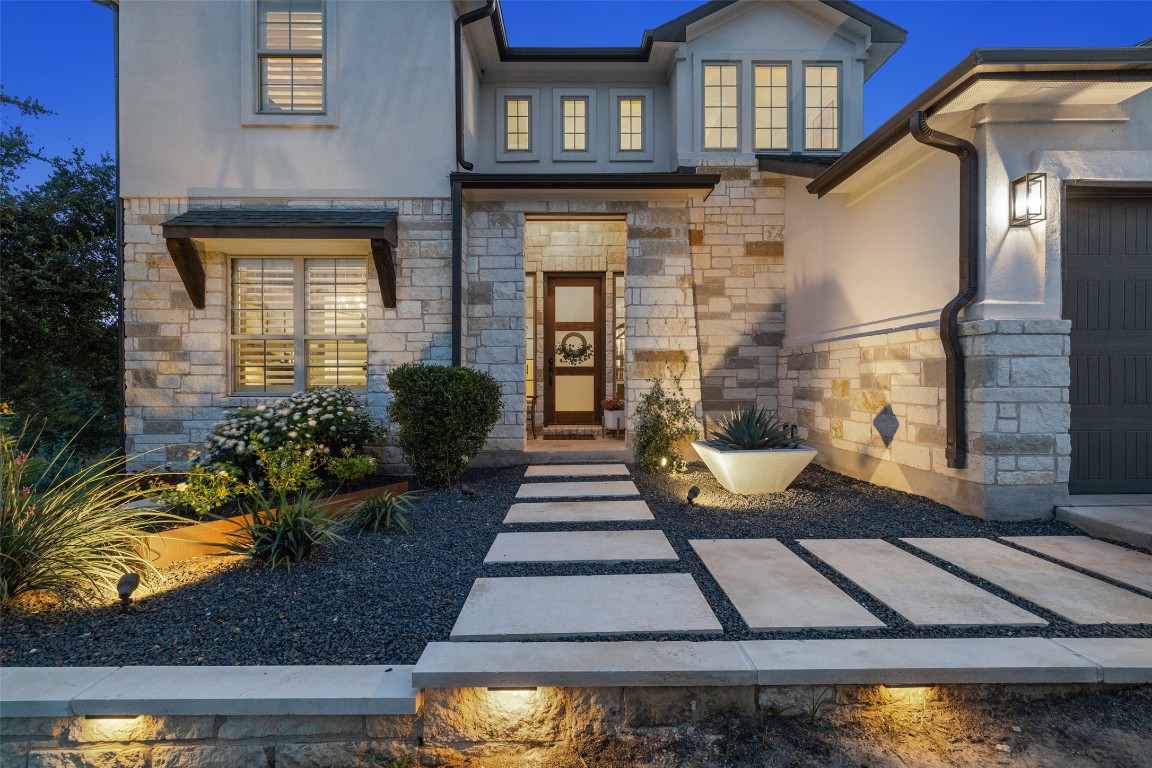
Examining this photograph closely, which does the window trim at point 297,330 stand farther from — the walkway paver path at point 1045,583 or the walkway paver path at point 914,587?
the walkway paver path at point 1045,583

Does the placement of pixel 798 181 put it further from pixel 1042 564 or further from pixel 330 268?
pixel 330 268

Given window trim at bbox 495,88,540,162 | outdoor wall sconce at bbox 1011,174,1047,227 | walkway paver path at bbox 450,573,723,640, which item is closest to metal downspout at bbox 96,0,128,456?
window trim at bbox 495,88,540,162

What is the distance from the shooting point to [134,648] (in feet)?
6.76

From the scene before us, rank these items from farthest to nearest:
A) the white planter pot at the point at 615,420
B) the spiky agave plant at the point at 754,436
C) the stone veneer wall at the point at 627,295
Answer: the white planter pot at the point at 615,420
the stone veneer wall at the point at 627,295
the spiky agave plant at the point at 754,436

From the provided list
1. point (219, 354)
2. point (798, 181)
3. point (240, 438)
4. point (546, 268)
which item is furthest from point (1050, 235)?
point (219, 354)

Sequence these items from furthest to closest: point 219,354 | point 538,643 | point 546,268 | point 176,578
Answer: point 546,268 → point 219,354 → point 176,578 → point 538,643

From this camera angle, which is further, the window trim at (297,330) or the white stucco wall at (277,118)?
the window trim at (297,330)

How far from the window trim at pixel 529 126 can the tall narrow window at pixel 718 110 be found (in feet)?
7.03

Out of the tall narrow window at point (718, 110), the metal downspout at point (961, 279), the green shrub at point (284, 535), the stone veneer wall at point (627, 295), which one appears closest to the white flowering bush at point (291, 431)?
the green shrub at point (284, 535)

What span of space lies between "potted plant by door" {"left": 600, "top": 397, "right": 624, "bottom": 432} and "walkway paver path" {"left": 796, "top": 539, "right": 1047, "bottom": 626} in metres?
4.05

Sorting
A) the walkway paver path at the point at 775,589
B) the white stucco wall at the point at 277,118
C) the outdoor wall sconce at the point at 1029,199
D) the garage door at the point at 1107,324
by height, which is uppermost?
the white stucco wall at the point at 277,118

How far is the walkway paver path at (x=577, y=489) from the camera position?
4469 millimetres

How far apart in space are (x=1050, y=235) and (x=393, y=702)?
15.9 ft

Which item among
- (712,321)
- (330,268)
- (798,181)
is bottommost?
(712,321)
